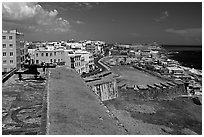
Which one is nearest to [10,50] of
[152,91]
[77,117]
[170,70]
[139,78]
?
[139,78]

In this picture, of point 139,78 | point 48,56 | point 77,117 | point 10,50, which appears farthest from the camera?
point 48,56

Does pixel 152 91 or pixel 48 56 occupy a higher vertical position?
pixel 48 56

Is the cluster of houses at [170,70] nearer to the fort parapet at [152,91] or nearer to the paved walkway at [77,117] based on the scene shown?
the fort parapet at [152,91]

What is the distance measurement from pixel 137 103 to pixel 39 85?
12.5 metres

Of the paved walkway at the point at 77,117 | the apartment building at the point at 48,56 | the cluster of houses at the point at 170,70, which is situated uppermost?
the apartment building at the point at 48,56

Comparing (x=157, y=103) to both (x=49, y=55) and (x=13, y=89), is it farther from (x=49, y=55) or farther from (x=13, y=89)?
(x=49, y=55)

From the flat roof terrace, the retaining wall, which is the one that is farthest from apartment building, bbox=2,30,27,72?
the retaining wall

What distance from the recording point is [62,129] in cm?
642

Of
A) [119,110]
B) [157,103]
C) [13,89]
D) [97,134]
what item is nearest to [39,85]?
[13,89]

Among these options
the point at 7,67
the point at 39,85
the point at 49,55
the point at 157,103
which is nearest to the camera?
the point at 39,85

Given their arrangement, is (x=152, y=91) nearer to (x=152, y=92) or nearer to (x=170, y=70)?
(x=152, y=92)

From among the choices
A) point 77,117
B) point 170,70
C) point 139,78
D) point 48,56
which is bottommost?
point 170,70

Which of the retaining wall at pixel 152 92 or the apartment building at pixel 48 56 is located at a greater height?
the apartment building at pixel 48 56

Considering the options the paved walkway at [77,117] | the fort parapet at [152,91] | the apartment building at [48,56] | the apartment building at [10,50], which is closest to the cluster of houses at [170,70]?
the fort parapet at [152,91]
